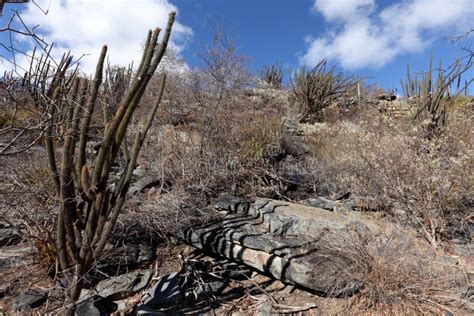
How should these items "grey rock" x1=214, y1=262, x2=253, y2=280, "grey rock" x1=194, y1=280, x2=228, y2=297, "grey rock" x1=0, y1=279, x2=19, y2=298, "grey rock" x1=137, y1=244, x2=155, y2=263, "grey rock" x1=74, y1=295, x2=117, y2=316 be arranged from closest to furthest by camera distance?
1. "grey rock" x1=74, y1=295, x2=117, y2=316
2. "grey rock" x1=0, y1=279, x2=19, y2=298
3. "grey rock" x1=194, y1=280, x2=228, y2=297
4. "grey rock" x1=214, y1=262, x2=253, y2=280
5. "grey rock" x1=137, y1=244, x2=155, y2=263

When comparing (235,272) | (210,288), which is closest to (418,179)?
(235,272)

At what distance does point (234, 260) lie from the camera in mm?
3221

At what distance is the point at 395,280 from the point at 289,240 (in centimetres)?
100

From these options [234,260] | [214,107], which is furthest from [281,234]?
[214,107]

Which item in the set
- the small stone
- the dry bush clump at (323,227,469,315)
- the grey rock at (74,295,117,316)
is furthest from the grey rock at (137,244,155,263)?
the dry bush clump at (323,227,469,315)

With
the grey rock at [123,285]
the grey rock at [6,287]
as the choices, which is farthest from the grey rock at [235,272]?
the grey rock at [6,287]

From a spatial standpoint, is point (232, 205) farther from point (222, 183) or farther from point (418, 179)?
point (418, 179)

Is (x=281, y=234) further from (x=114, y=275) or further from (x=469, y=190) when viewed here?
(x=469, y=190)

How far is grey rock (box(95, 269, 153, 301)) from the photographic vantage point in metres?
2.72

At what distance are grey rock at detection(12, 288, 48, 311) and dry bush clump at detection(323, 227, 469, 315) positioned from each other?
7.89 feet

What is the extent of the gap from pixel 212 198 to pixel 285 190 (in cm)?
122

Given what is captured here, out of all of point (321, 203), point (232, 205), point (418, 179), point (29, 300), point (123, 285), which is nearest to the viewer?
point (29, 300)

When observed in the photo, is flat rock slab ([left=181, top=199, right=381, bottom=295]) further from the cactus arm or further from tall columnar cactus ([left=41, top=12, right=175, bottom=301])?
the cactus arm

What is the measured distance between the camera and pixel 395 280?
2500mm
